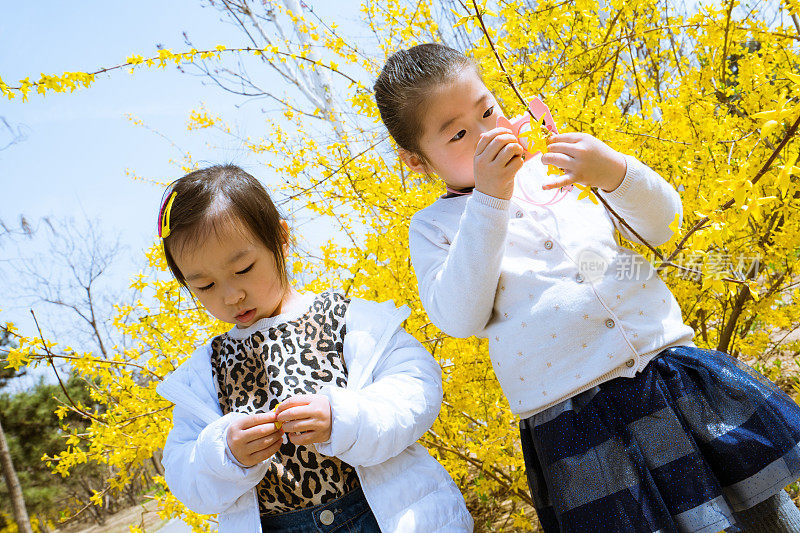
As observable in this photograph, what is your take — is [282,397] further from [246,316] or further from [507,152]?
Answer: [507,152]

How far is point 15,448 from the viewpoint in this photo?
11.5m

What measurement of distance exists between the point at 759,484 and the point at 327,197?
2294 millimetres

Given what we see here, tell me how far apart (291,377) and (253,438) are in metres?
0.21

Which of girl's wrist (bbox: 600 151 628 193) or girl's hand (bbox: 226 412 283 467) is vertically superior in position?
girl's wrist (bbox: 600 151 628 193)

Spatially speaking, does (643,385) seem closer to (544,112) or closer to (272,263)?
(544,112)

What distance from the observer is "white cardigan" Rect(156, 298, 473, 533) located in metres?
1.16

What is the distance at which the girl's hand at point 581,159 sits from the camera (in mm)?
1064

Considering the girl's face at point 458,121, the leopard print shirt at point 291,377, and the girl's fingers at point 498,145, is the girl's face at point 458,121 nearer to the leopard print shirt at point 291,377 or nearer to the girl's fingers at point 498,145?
the girl's fingers at point 498,145

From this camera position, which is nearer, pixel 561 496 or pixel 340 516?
pixel 561 496

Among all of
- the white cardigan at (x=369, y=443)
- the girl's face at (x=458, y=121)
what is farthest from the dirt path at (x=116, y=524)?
the girl's face at (x=458, y=121)

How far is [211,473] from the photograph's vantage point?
3.87 feet

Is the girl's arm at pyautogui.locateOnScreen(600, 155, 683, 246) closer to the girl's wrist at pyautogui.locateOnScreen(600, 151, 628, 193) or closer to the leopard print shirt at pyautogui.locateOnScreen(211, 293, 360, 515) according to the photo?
the girl's wrist at pyautogui.locateOnScreen(600, 151, 628, 193)

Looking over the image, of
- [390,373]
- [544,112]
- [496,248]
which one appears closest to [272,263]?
[390,373]

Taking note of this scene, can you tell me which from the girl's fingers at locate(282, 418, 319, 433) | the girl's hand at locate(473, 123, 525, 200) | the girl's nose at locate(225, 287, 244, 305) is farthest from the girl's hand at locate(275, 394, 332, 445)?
the girl's hand at locate(473, 123, 525, 200)
